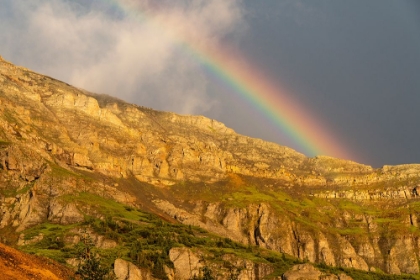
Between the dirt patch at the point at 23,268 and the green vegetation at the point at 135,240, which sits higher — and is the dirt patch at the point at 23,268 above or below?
below

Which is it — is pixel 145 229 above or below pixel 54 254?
above

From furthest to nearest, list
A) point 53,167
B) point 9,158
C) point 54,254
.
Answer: point 53,167 < point 9,158 < point 54,254

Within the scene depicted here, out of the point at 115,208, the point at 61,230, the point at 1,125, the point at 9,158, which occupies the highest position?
the point at 1,125

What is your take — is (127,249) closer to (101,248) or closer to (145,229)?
(101,248)

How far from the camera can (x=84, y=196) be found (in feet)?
553

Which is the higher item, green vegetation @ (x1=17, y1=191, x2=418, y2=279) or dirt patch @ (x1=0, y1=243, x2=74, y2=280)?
green vegetation @ (x1=17, y1=191, x2=418, y2=279)

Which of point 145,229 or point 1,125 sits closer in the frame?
point 145,229

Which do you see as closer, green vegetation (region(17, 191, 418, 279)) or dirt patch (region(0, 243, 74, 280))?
dirt patch (region(0, 243, 74, 280))

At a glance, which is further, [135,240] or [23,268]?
[135,240]

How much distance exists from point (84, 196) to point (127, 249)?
1999 inches

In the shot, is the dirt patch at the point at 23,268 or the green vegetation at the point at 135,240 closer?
the dirt patch at the point at 23,268

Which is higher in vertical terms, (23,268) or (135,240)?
(135,240)

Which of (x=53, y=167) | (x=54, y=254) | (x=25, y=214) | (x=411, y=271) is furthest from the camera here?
(x=411, y=271)

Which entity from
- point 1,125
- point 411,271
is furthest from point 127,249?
point 411,271
